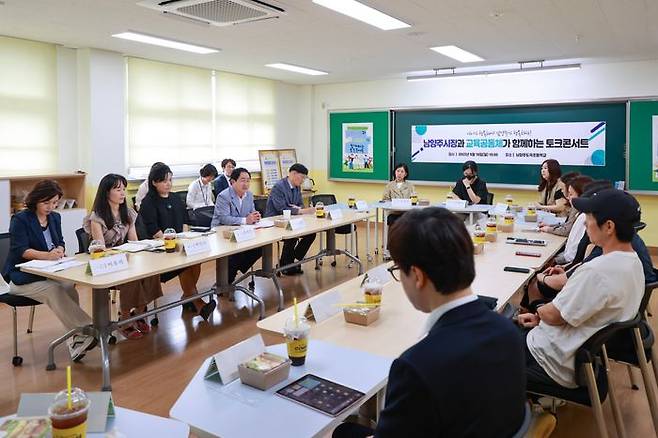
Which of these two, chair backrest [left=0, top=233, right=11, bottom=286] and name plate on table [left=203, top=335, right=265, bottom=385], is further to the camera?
chair backrest [left=0, top=233, right=11, bottom=286]

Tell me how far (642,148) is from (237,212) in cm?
569

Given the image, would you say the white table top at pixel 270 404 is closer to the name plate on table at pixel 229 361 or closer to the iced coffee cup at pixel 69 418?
the name plate on table at pixel 229 361

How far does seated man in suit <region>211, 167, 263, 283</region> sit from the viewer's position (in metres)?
5.46

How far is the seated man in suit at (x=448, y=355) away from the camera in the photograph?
3.81 feet

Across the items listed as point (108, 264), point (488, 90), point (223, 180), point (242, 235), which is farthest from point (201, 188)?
point (488, 90)

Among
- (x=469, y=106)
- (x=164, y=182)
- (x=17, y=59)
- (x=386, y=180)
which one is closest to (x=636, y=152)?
(x=469, y=106)

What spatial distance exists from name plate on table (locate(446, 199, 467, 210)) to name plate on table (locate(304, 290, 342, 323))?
4370 millimetres

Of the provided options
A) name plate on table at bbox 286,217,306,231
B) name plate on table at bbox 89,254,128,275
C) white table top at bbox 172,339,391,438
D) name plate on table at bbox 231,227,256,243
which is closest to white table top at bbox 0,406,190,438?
white table top at bbox 172,339,391,438

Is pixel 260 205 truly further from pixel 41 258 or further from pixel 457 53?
pixel 41 258

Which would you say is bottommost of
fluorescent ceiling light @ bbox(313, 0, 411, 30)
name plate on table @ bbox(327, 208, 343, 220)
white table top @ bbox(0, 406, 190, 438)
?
white table top @ bbox(0, 406, 190, 438)

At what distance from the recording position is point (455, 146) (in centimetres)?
905

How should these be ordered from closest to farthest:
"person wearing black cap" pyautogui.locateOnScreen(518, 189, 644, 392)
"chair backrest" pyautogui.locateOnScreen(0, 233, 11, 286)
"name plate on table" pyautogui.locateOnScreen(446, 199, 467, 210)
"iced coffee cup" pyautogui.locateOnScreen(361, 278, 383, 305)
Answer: "person wearing black cap" pyautogui.locateOnScreen(518, 189, 644, 392), "iced coffee cup" pyautogui.locateOnScreen(361, 278, 383, 305), "chair backrest" pyautogui.locateOnScreen(0, 233, 11, 286), "name plate on table" pyautogui.locateOnScreen(446, 199, 467, 210)

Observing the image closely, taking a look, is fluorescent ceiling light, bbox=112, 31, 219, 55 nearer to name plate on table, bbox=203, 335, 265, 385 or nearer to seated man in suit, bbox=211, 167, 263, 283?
seated man in suit, bbox=211, 167, 263, 283

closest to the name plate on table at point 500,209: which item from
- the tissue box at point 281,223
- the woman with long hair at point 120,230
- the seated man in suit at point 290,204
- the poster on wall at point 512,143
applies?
the seated man in suit at point 290,204
